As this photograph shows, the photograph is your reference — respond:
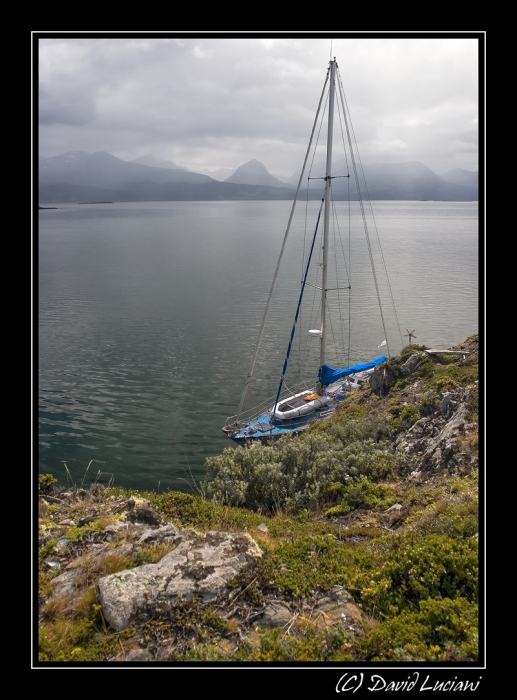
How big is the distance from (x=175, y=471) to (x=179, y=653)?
16.3 metres

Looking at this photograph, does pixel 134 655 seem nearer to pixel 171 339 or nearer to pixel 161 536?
pixel 161 536

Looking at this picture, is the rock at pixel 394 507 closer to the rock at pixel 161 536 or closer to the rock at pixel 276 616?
the rock at pixel 161 536

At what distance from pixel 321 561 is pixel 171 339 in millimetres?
32874

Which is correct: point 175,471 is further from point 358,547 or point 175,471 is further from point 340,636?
point 340,636

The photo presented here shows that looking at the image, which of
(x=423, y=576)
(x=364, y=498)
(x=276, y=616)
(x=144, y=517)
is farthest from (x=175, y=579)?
(x=364, y=498)

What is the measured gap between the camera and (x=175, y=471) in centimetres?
2133

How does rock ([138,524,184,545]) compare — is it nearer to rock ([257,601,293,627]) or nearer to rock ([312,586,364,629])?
rock ([257,601,293,627])

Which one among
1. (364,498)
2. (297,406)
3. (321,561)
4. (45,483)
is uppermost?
(321,561)

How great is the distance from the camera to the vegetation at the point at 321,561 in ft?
17.8

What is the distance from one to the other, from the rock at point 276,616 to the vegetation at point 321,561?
3.6 inches

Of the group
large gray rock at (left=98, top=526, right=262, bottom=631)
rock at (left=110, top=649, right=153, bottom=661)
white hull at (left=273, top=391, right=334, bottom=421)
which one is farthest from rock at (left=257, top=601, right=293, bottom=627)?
white hull at (left=273, top=391, right=334, bottom=421)

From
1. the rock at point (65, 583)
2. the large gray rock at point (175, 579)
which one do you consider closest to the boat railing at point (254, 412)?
the large gray rock at point (175, 579)

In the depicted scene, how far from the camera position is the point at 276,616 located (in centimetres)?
592

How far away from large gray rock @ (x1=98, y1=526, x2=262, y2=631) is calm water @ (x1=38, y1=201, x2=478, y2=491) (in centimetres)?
761
